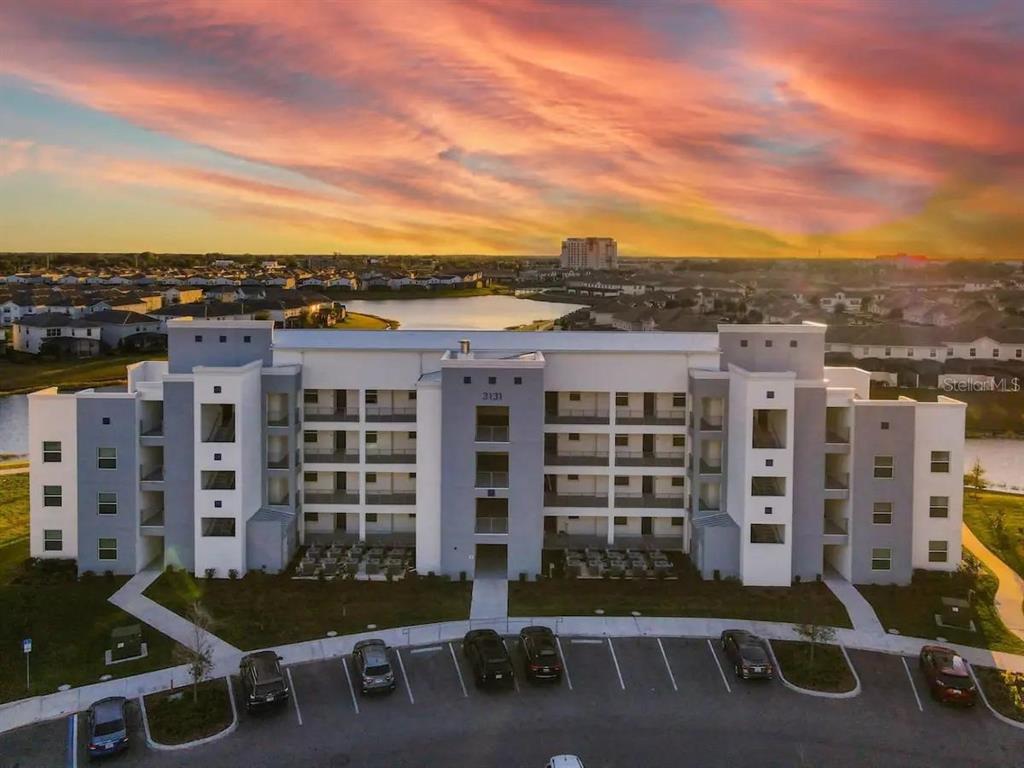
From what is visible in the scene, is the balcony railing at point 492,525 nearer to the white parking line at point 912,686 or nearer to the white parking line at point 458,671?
the white parking line at point 458,671

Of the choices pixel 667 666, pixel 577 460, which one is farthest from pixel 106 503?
pixel 667 666

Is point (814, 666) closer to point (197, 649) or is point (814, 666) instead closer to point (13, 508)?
point (197, 649)

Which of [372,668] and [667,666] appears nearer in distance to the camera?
[372,668]

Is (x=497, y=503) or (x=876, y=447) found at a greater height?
(x=876, y=447)

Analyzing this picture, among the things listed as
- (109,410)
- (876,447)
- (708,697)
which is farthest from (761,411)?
(109,410)

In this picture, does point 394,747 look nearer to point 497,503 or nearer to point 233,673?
point 233,673

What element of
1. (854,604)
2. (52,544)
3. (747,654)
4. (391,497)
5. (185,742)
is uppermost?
(391,497)

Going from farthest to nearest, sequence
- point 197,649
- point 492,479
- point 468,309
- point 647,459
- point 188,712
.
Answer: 1. point 468,309
2. point 647,459
3. point 492,479
4. point 197,649
5. point 188,712
